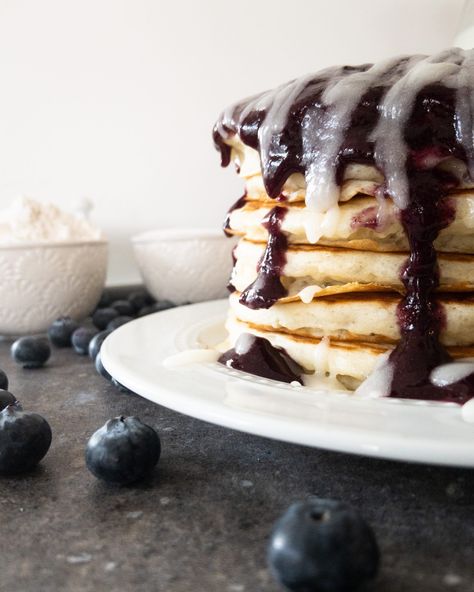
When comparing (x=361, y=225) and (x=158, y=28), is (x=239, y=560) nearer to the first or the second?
(x=361, y=225)

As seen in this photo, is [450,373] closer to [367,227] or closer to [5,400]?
[367,227]

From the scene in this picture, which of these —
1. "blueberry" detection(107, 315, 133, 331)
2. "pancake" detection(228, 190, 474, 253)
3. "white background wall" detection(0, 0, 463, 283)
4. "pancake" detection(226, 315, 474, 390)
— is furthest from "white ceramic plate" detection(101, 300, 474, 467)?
"white background wall" detection(0, 0, 463, 283)

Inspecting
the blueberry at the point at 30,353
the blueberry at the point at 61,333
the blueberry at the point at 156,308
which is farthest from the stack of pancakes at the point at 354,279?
the blueberry at the point at 156,308

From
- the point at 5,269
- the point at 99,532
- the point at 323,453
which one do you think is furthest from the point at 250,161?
the point at 5,269

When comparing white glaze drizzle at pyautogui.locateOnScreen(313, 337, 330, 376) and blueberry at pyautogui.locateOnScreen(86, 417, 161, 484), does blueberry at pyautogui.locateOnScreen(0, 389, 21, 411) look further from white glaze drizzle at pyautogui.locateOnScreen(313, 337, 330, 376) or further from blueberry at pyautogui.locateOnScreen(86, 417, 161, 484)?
white glaze drizzle at pyautogui.locateOnScreen(313, 337, 330, 376)

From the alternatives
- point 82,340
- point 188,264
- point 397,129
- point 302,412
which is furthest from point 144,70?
point 302,412

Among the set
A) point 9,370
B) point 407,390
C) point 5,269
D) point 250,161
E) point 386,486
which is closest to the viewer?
point 386,486

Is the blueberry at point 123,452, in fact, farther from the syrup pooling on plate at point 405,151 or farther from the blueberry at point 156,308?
the blueberry at point 156,308

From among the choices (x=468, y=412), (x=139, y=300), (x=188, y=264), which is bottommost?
(x=139, y=300)
